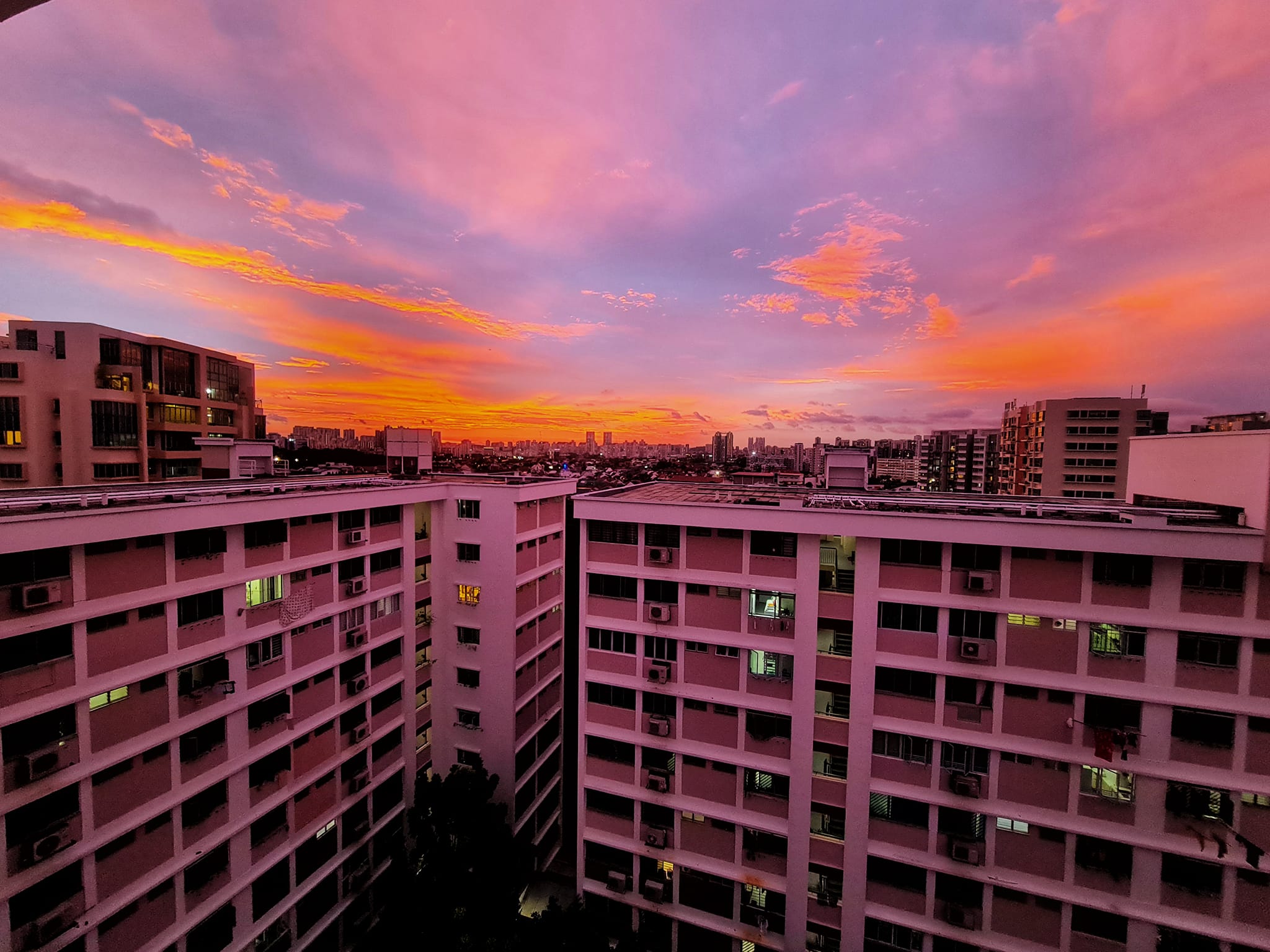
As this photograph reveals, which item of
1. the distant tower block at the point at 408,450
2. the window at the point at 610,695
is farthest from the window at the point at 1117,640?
the distant tower block at the point at 408,450

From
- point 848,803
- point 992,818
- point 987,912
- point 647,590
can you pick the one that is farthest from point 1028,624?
point 647,590

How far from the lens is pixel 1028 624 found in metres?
13.0

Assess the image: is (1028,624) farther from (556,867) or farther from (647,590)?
(556,867)

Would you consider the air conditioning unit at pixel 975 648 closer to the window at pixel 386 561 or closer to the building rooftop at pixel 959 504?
the building rooftop at pixel 959 504

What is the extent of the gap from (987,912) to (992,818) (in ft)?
8.97

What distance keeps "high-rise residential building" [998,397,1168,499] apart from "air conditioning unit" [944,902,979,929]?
5875cm

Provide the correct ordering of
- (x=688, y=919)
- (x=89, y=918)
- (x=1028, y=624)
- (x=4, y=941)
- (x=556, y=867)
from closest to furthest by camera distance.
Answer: (x=4, y=941), (x=89, y=918), (x=1028, y=624), (x=688, y=919), (x=556, y=867)

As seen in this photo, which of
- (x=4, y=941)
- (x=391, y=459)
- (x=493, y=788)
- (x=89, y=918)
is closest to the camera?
(x=4, y=941)

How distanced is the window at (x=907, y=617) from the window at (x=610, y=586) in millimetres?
7692

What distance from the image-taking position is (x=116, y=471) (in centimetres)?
A: 3497

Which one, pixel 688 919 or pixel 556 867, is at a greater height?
pixel 688 919

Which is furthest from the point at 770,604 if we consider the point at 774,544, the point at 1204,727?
the point at 1204,727

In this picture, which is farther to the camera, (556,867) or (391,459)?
(391,459)

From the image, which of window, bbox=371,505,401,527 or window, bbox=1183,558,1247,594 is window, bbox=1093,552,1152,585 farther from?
window, bbox=371,505,401,527
